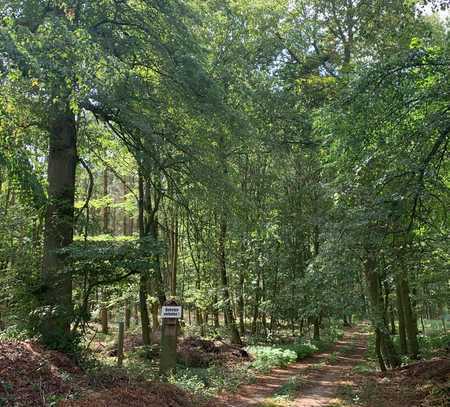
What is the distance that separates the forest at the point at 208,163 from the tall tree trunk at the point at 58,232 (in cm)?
3

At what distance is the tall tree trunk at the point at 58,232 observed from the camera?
8469mm

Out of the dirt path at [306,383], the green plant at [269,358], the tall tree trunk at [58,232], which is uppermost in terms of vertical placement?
the tall tree trunk at [58,232]

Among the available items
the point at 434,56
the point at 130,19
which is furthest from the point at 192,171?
the point at 434,56

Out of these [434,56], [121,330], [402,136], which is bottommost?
[121,330]

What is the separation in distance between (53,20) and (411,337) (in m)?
14.8

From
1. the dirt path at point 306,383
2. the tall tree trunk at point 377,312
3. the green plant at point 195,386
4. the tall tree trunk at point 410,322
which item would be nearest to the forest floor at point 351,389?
the dirt path at point 306,383

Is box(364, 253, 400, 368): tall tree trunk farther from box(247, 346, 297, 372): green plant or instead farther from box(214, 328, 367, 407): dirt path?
box(247, 346, 297, 372): green plant

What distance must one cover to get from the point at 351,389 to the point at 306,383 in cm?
140

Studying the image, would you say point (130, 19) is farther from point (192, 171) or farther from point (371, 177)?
point (371, 177)

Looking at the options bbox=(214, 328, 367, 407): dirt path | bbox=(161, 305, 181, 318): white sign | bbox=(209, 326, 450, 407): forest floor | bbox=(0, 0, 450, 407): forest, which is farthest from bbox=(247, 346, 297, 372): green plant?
bbox=(161, 305, 181, 318): white sign

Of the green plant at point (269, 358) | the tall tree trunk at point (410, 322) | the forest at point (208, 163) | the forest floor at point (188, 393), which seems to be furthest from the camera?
the tall tree trunk at point (410, 322)

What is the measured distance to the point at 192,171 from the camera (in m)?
10.4

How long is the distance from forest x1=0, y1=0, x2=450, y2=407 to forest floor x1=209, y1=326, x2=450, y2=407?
8cm

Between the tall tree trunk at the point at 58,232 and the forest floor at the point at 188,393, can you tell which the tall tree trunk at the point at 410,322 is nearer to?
the forest floor at the point at 188,393
